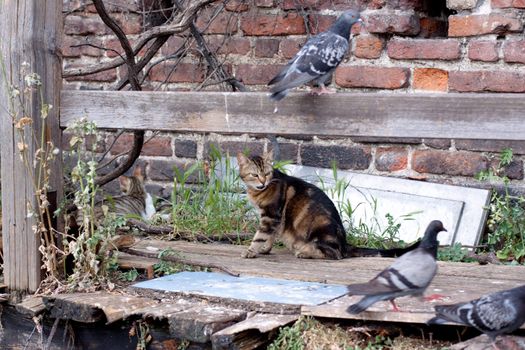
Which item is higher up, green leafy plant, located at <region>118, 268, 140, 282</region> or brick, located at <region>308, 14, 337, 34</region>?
brick, located at <region>308, 14, 337, 34</region>

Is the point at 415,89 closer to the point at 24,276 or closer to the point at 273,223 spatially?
the point at 273,223

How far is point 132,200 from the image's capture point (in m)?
6.47

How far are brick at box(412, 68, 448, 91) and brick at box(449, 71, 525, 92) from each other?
53mm

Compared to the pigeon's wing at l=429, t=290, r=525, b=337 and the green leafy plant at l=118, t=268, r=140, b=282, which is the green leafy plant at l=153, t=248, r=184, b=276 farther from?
the pigeon's wing at l=429, t=290, r=525, b=337

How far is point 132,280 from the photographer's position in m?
4.66

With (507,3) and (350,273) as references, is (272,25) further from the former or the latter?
(350,273)

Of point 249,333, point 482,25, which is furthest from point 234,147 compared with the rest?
point 249,333

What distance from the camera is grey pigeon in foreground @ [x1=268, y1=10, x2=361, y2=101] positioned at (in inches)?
165

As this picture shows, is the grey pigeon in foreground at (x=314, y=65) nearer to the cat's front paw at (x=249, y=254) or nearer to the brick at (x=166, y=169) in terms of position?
the cat's front paw at (x=249, y=254)

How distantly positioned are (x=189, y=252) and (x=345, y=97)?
1.55 m

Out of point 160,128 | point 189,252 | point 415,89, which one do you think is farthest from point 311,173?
point 160,128

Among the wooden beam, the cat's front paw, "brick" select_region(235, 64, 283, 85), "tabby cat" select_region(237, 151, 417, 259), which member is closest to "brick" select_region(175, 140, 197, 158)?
"brick" select_region(235, 64, 283, 85)

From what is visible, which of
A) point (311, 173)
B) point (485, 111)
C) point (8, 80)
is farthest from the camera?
point (311, 173)

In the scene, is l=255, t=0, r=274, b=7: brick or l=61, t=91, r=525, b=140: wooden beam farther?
l=255, t=0, r=274, b=7: brick
